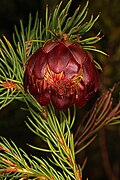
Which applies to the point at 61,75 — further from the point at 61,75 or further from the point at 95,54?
the point at 95,54

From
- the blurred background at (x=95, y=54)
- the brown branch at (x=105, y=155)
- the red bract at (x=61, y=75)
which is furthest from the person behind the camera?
the brown branch at (x=105, y=155)

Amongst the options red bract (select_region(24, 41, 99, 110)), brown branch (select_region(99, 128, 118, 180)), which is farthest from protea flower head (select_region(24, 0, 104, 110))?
brown branch (select_region(99, 128, 118, 180))

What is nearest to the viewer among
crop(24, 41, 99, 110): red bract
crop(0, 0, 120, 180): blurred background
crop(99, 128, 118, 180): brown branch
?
crop(24, 41, 99, 110): red bract

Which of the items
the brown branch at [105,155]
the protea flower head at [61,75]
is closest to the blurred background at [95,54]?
the brown branch at [105,155]

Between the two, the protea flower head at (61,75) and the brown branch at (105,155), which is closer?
the protea flower head at (61,75)

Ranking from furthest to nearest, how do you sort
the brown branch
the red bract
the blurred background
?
1. the brown branch
2. the blurred background
3. the red bract

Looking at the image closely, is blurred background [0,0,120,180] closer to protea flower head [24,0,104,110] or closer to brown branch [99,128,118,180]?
brown branch [99,128,118,180]

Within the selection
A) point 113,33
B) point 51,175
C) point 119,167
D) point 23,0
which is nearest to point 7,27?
point 23,0

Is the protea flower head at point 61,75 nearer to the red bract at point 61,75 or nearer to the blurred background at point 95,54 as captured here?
the red bract at point 61,75

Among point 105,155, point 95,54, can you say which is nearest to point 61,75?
point 95,54
